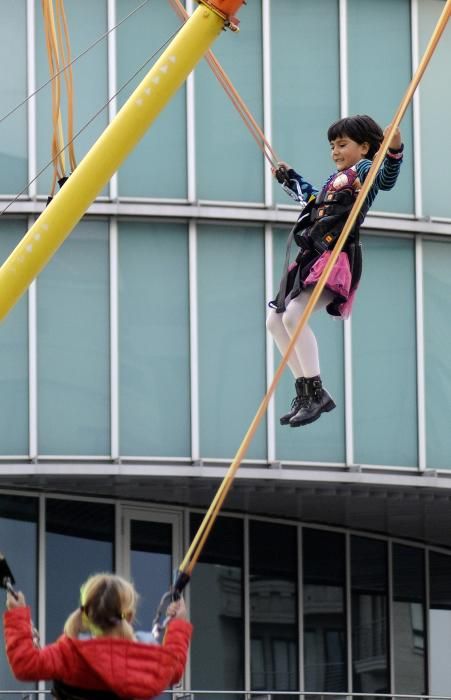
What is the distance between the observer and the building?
83.5 ft

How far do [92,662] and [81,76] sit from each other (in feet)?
54.3

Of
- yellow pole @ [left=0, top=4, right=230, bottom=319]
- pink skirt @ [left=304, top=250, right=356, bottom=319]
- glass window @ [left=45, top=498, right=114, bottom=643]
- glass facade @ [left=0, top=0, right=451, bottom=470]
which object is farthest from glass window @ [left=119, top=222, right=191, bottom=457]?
yellow pole @ [left=0, top=4, right=230, bottom=319]

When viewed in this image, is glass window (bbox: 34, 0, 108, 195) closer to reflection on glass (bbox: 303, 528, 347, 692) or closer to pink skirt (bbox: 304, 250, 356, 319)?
reflection on glass (bbox: 303, 528, 347, 692)

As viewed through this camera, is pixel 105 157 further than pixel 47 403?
No

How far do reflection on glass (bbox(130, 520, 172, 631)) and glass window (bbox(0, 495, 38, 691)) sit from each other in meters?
1.28

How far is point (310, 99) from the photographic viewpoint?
85.6 feet

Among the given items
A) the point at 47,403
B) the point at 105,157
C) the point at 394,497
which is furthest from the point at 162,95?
the point at 394,497

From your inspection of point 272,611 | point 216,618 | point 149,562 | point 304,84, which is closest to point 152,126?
point 304,84

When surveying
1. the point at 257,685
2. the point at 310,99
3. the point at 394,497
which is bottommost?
the point at 257,685

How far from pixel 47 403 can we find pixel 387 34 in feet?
19.8

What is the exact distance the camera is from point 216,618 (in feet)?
90.8

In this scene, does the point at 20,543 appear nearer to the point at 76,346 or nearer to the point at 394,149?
the point at 76,346

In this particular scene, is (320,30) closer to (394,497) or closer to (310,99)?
(310,99)

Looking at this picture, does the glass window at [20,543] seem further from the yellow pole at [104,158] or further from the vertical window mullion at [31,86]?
the yellow pole at [104,158]
